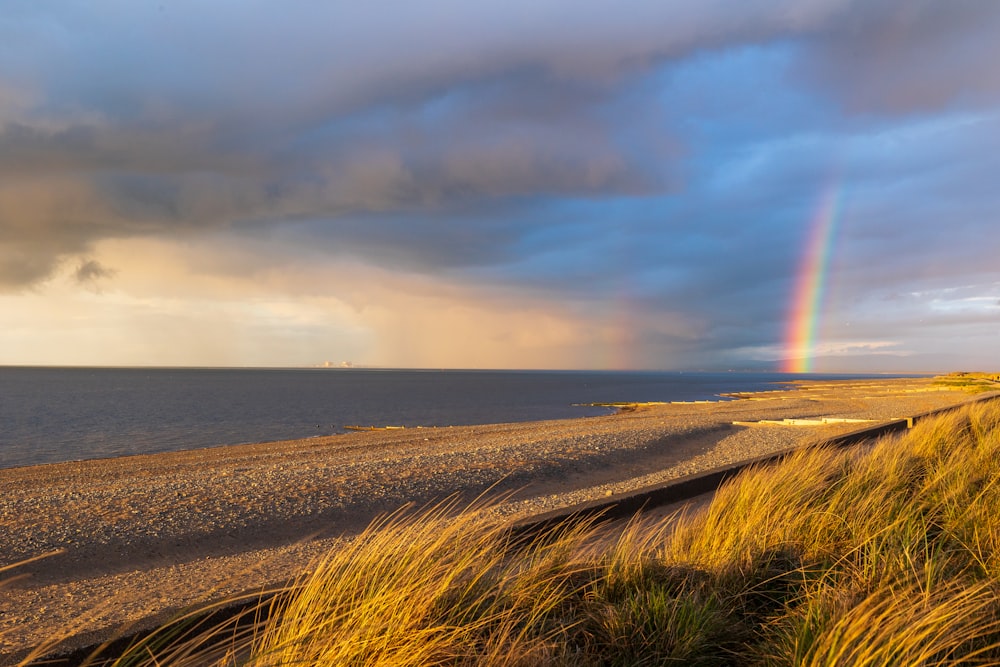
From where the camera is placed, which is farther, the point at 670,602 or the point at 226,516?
the point at 226,516

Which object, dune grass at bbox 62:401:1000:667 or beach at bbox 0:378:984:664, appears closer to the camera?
dune grass at bbox 62:401:1000:667

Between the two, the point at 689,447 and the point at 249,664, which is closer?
the point at 249,664

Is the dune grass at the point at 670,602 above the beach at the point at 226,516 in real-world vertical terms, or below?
above

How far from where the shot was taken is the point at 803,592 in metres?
4.34

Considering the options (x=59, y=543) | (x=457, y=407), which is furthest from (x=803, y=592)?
(x=457, y=407)

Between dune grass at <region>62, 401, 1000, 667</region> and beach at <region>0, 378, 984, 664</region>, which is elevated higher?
dune grass at <region>62, 401, 1000, 667</region>

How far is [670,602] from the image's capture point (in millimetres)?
3904

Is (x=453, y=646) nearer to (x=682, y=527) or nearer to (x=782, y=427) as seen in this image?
(x=682, y=527)

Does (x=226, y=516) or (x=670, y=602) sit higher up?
(x=670, y=602)

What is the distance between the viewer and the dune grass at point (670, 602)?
310 centimetres

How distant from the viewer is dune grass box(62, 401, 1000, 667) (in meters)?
3.10

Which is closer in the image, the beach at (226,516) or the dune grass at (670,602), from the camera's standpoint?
the dune grass at (670,602)

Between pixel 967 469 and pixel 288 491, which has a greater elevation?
pixel 967 469

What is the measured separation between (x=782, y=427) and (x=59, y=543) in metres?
22.1
